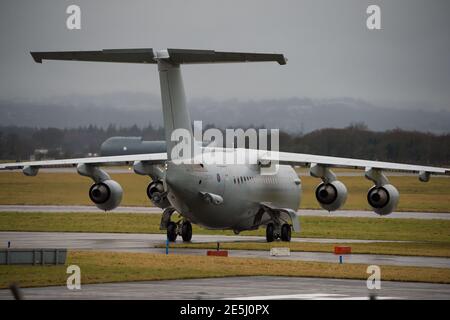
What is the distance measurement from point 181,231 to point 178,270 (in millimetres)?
11168

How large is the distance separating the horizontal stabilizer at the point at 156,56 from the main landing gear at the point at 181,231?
8.66m

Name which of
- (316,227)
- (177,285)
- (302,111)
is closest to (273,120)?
(302,111)

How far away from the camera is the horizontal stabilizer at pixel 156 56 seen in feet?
103

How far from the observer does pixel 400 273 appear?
28781 millimetres

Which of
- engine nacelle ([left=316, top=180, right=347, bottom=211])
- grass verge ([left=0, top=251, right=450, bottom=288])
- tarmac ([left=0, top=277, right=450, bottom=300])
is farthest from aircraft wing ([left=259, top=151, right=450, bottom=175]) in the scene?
tarmac ([left=0, top=277, right=450, bottom=300])

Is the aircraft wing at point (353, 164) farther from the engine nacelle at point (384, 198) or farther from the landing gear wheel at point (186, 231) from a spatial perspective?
the landing gear wheel at point (186, 231)

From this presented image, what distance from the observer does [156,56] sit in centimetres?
3309

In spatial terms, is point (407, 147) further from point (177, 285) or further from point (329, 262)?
point (177, 285)

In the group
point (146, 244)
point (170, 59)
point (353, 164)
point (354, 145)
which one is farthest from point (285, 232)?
point (354, 145)

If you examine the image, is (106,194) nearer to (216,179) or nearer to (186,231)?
(186,231)

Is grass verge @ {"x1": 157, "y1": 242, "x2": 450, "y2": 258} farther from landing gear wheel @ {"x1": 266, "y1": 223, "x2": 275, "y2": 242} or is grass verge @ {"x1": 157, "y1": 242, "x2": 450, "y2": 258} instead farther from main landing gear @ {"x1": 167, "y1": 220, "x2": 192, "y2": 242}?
main landing gear @ {"x1": 167, "y1": 220, "x2": 192, "y2": 242}

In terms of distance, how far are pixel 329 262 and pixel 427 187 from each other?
150 ft

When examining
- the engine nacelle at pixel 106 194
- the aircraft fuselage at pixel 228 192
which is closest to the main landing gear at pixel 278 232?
the aircraft fuselage at pixel 228 192

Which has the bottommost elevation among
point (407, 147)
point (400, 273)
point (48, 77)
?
point (400, 273)
